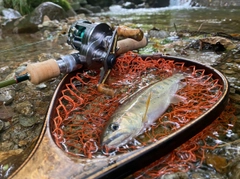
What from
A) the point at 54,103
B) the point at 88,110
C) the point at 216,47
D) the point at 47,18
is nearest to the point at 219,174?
the point at 88,110

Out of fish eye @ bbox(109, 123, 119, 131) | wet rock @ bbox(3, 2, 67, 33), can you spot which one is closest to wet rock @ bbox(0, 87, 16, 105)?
fish eye @ bbox(109, 123, 119, 131)

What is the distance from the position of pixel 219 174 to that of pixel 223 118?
30.7 inches

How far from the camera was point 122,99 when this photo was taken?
111 inches

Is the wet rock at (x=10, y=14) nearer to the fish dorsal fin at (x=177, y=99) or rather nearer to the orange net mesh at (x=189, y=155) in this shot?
the fish dorsal fin at (x=177, y=99)

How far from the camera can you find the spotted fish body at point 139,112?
6.79 feet

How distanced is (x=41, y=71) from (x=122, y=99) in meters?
0.91

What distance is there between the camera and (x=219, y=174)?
78.1 inches

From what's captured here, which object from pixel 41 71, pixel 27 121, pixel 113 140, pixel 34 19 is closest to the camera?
pixel 113 140

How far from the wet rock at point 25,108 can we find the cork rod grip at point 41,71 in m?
0.61

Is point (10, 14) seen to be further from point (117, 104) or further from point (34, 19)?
point (117, 104)

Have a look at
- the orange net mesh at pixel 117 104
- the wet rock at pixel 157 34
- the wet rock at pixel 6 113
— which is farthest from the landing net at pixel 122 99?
the wet rock at pixel 157 34

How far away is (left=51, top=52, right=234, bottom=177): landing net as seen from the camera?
2166mm

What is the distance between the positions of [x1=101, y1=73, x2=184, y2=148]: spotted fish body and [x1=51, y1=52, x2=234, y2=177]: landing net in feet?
0.22

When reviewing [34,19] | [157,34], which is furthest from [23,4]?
[157,34]
